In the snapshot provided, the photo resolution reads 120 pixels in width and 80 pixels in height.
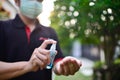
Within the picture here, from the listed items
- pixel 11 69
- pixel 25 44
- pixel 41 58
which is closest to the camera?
pixel 41 58

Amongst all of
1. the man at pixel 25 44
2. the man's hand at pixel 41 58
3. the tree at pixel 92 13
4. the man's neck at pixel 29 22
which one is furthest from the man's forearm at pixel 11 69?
the tree at pixel 92 13

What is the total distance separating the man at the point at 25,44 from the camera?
2.41 m

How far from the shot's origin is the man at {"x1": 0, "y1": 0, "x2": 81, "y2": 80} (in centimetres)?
241

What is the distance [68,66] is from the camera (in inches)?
95.1

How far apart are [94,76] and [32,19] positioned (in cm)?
318

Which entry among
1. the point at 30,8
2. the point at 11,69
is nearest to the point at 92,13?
the point at 30,8

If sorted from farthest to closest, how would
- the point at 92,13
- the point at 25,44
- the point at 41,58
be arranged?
the point at 92,13
the point at 25,44
the point at 41,58

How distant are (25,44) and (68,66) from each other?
368mm

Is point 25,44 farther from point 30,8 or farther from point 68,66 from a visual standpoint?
point 68,66

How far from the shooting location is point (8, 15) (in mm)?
4215

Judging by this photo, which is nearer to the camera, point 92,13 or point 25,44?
point 25,44

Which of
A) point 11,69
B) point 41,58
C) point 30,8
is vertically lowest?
point 11,69

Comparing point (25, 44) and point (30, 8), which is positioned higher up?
point (30, 8)

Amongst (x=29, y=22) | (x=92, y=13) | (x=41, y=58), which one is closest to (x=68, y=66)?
(x=41, y=58)
